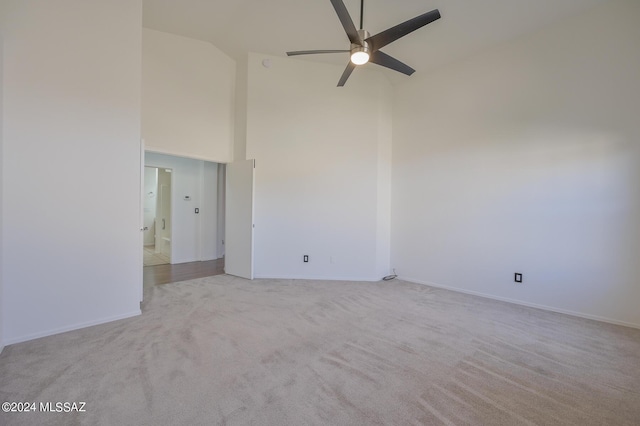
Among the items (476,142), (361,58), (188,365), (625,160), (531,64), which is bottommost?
(188,365)

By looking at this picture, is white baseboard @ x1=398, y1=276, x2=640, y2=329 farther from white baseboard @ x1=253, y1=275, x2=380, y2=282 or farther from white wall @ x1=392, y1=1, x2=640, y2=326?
white baseboard @ x1=253, y1=275, x2=380, y2=282

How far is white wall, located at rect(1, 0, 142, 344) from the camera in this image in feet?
7.70

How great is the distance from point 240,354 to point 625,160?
4.35 meters

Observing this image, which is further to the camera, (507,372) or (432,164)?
(432,164)

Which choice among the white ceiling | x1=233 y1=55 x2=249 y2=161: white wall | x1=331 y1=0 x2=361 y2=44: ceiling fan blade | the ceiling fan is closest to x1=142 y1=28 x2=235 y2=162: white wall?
x1=233 y1=55 x2=249 y2=161: white wall

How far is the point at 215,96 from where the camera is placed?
4.77m

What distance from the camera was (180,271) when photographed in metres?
5.05

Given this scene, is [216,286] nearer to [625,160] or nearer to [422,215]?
[422,215]

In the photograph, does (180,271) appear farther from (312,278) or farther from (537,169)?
(537,169)

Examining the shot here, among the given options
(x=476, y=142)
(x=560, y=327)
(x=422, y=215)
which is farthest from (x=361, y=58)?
(x=560, y=327)

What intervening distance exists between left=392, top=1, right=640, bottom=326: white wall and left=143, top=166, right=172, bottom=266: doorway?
5396mm

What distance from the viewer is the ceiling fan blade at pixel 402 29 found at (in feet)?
6.96

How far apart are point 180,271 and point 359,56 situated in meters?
4.65

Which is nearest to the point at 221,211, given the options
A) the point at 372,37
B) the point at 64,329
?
the point at 64,329
